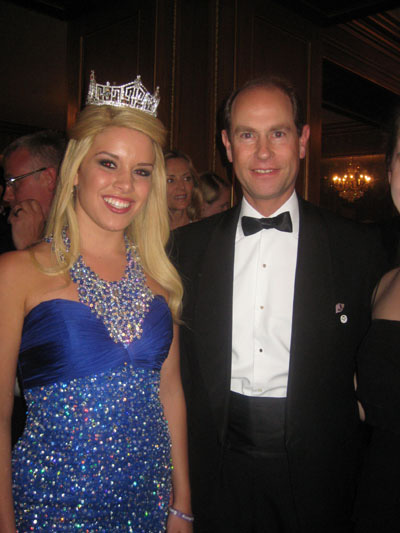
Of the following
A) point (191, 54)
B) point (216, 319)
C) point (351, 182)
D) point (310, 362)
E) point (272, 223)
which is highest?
point (351, 182)

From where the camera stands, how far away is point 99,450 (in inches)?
56.9

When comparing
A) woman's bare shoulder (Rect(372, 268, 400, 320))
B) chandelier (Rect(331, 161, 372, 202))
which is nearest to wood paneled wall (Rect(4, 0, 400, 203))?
woman's bare shoulder (Rect(372, 268, 400, 320))

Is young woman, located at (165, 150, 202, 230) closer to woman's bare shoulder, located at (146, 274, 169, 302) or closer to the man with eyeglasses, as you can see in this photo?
the man with eyeglasses

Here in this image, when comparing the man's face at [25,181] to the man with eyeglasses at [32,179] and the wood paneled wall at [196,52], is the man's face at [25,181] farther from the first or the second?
the wood paneled wall at [196,52]

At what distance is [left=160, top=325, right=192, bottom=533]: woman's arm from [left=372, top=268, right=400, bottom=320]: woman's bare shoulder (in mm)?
766

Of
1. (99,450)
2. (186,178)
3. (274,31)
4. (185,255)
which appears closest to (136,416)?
(99,450)

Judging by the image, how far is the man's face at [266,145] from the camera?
192 cm

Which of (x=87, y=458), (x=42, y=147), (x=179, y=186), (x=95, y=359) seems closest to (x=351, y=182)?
(x=179, y=186)

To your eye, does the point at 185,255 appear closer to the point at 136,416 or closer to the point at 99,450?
the point at 136,416

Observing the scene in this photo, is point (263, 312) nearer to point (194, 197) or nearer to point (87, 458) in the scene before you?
point (87, 458)

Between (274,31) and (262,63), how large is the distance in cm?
43

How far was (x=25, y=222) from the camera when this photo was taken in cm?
248

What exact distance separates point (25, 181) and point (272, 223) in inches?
55.8

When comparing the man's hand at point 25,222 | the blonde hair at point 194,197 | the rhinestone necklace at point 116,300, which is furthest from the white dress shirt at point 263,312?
the blonde hair at point 194,197
